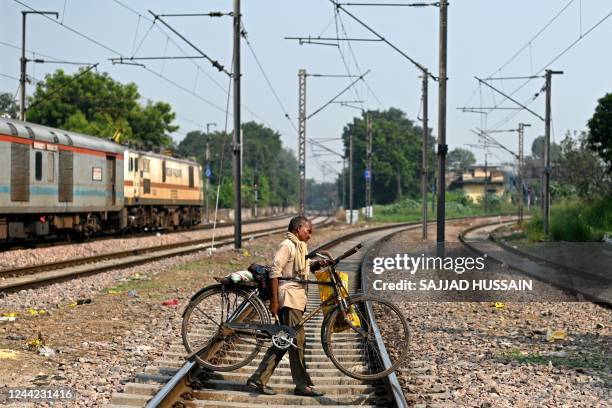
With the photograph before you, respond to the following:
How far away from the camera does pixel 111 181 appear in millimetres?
29672

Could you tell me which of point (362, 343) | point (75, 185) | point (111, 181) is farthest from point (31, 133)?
point (362, 343)

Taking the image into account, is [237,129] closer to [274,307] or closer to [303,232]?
[303,232]

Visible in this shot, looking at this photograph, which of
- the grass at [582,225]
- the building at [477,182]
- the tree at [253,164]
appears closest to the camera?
the grass at [582,225]

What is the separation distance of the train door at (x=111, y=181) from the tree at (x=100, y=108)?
1139 inches

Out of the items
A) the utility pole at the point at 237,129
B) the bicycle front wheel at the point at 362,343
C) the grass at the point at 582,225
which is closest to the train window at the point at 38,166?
the utility pole at the point at 237,129

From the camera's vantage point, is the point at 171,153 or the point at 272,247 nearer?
the point at 272,247

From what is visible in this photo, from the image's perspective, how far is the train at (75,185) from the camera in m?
21.2

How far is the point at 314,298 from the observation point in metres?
14.3

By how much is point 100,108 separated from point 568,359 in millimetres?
60350

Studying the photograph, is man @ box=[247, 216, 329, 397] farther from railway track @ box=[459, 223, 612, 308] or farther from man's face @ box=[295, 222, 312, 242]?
railway track @ box=[459, 223, 612, 308]

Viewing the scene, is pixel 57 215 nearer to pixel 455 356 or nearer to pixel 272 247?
pixel 272 247

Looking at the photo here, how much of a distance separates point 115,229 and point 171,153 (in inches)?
408

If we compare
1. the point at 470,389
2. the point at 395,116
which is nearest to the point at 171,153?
the point at 470,389

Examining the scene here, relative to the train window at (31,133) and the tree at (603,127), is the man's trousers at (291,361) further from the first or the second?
the tree at (603,127)
